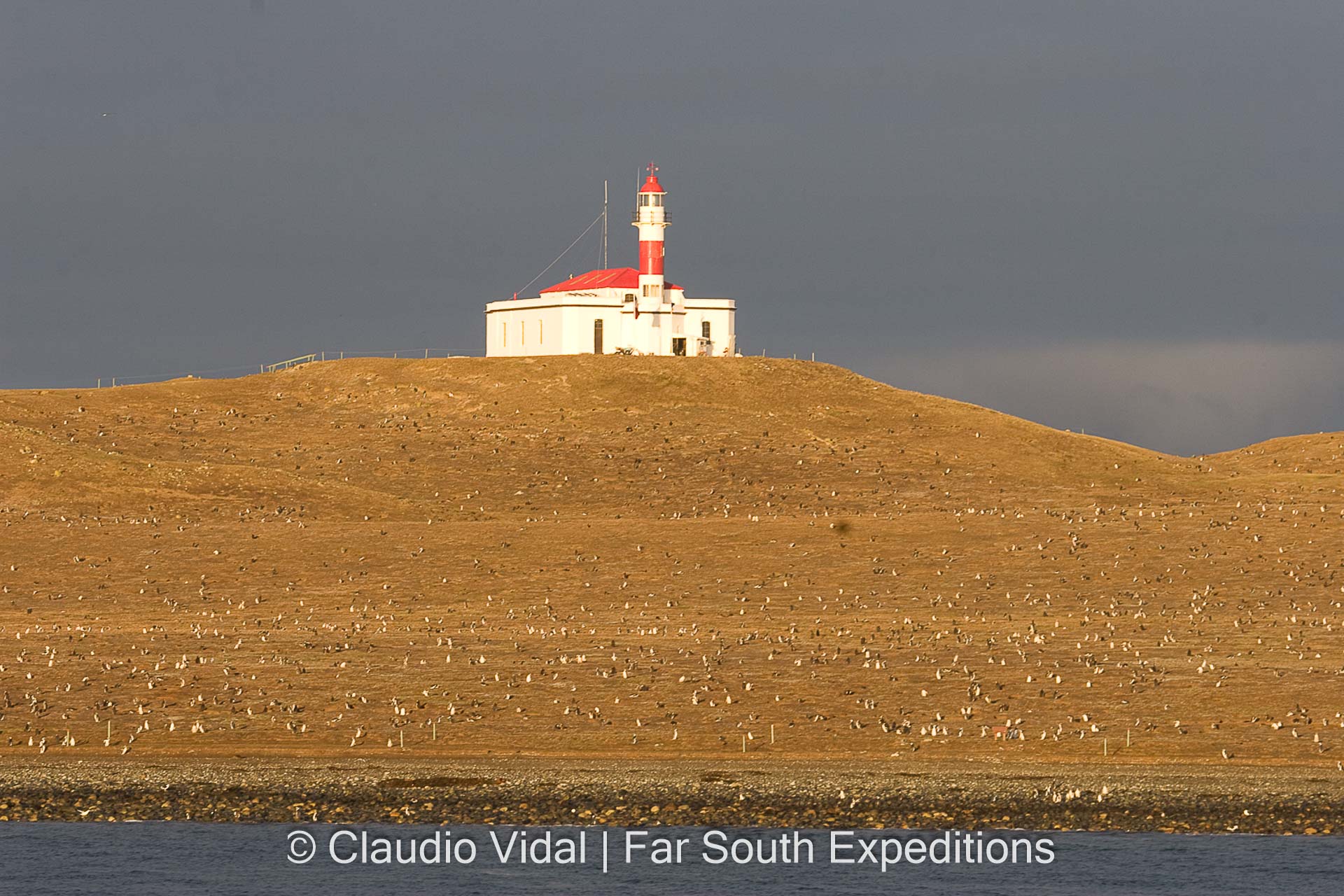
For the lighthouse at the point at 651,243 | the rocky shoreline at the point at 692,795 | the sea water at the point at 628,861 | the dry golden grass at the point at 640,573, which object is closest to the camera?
the sea water at the point at 628,861

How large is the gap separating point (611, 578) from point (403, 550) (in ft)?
23.2

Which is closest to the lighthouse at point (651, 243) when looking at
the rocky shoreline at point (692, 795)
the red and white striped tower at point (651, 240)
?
the red and white striped tower at point (651, 240)

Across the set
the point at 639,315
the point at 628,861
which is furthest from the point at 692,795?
the point at 639,315

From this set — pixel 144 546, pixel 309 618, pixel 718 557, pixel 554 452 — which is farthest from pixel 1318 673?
pixel 554 452

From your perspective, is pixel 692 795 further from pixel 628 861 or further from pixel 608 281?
pixel 608 281

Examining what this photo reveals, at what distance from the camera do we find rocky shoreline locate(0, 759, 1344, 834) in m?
32.6

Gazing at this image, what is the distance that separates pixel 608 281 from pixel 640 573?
4530cm

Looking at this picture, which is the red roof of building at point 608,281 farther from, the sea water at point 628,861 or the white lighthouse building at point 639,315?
the sea water at point 628,861

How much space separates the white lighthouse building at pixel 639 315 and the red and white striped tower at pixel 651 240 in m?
0.03

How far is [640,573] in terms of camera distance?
55.7 metres

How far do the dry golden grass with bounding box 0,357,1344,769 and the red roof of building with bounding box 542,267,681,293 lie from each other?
19.8ft

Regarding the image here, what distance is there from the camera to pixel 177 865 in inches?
1195

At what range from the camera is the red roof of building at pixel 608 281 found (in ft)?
324

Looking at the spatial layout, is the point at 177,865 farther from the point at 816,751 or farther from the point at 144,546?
the point at 144,546
